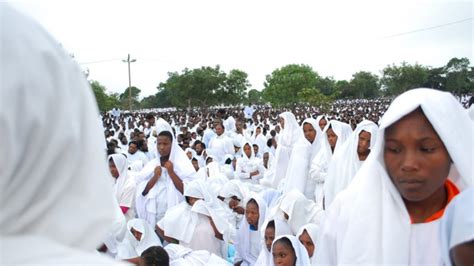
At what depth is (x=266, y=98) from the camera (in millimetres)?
47344

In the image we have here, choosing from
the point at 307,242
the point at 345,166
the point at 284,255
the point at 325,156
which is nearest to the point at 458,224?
the point at 284,255

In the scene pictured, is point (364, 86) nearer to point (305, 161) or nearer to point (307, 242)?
point (305, 161)

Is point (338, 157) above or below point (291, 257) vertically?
above

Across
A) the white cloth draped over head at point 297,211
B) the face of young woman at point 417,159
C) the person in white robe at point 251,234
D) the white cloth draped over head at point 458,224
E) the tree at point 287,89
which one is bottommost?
the person in white robe at point 251,234

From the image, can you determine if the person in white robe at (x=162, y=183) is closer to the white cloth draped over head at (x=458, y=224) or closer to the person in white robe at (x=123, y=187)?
the person in white robe at (x=123, y=187)

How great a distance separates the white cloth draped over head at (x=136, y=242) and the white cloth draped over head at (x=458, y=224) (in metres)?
3.42

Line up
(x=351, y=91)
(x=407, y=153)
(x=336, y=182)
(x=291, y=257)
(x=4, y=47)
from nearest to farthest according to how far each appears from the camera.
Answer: (x=4, y=47), (x=407, y=153), (x=291, y=257), (x=336, y=182), (x=351, y=91)

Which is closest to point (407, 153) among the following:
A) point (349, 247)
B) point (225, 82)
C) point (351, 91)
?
point (349, 247)

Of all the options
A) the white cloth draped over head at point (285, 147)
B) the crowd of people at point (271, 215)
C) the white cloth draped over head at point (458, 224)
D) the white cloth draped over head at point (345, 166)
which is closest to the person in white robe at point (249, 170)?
the white cloth draped over head at point (285, 147)

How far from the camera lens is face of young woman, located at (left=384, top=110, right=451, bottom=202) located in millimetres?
1597

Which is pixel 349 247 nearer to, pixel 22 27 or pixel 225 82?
pixel 22 27

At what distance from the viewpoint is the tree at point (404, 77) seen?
40.6 meters

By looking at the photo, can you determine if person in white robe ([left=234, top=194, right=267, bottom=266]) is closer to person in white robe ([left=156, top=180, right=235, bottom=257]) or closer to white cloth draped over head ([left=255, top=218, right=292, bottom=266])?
person in white robe ([left=156, top=180, right=235, bottom=257])

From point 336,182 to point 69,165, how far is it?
367cm
